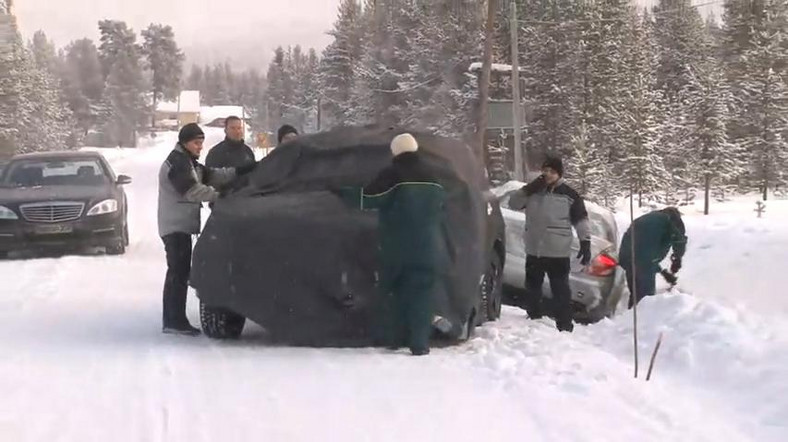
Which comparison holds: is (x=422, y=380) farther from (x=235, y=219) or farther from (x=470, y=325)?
(x=235, y=219)

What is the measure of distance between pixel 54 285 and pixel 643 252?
6523 mm

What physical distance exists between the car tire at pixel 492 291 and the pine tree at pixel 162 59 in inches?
4756

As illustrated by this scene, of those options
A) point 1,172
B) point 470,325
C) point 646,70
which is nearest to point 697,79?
point 646,70

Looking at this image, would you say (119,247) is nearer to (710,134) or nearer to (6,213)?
(6,213)

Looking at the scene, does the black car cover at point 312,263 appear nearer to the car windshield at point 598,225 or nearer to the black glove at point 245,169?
the black glove at point 245,169

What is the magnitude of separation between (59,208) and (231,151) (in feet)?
13.8

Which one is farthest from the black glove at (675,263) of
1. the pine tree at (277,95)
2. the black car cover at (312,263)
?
the pine tree at (277,95)

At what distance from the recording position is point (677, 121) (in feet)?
169

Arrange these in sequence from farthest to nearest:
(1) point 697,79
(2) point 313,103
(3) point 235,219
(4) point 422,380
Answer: (2) point 313,103, (1) point 697,79, (3) point 235,219, (4) point 422,380

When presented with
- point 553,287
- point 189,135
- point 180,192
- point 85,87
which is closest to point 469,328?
point 553,287

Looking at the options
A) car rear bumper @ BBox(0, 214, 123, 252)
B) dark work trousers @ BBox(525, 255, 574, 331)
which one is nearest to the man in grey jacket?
dark work trousers @ BBox(525, 255, 574, 331)

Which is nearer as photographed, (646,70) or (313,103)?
(646,70)

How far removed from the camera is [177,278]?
7676mm

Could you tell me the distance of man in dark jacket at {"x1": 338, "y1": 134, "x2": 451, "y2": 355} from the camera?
6559 mm
